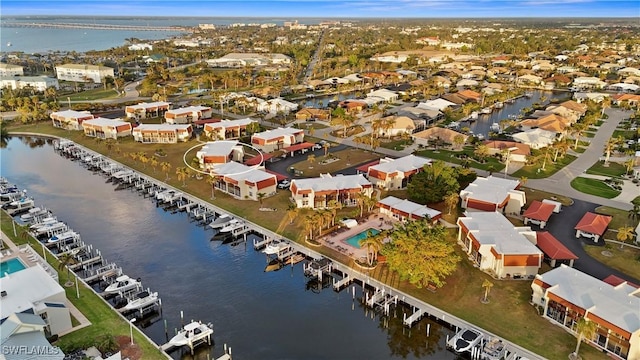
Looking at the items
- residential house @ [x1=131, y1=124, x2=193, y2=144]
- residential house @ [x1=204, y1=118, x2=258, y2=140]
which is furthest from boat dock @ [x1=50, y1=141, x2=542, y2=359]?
residential house @ [x1=204, y1=118, x2=258, y2=140]

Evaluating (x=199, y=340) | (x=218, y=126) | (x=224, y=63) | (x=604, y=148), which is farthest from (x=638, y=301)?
(x=224, y=63)

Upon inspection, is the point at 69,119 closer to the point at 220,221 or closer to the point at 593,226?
the point at 220,221

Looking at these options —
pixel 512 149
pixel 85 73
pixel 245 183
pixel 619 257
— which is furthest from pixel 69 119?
pixel 619 257

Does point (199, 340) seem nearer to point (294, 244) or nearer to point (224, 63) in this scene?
point (294, 244)

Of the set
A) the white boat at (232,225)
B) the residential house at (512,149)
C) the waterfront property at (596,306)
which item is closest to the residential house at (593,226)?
the waterfront property at (596,306)

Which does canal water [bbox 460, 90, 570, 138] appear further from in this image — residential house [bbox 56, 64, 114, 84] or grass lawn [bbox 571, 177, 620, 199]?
residential house [bbox 56, 64, 114, 84]

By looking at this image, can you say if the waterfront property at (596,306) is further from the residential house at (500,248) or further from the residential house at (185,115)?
the residential house at (185,115)

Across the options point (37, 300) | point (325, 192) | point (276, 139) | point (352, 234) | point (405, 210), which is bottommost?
point (352, 234)
